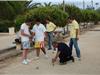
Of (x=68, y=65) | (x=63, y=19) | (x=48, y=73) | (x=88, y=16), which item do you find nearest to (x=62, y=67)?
(x=68, y=65)

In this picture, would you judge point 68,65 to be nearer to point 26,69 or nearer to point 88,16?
point 26,69

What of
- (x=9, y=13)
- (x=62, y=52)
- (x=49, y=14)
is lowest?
(x=62, y=52)

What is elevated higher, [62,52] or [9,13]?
[9,13]

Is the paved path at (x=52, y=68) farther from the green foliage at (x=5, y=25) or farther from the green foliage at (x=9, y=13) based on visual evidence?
the green foliage at (x=5, y=25)

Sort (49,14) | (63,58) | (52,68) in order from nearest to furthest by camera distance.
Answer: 1. (52,68)
2. (63,58)
3. (49,14)

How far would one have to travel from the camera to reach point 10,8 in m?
52.2

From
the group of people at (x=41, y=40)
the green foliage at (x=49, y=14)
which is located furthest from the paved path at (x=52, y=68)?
the green foliage at (x=49, y=14)

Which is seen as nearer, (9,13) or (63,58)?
(63,58)

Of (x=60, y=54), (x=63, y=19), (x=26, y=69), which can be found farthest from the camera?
(x=63, y=19)

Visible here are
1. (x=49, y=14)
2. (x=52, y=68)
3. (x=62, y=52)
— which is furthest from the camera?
(x=49, y=14)

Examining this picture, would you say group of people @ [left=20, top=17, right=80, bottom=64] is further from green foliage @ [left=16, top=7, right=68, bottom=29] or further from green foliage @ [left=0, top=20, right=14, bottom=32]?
green foliage @ [left=0, top=20, right=14, bottom=32]

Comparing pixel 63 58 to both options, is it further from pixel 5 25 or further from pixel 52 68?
pixel 5 25

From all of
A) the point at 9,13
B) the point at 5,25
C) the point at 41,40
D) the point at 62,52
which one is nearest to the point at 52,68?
the point at 62,52

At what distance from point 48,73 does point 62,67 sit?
4.95ft
